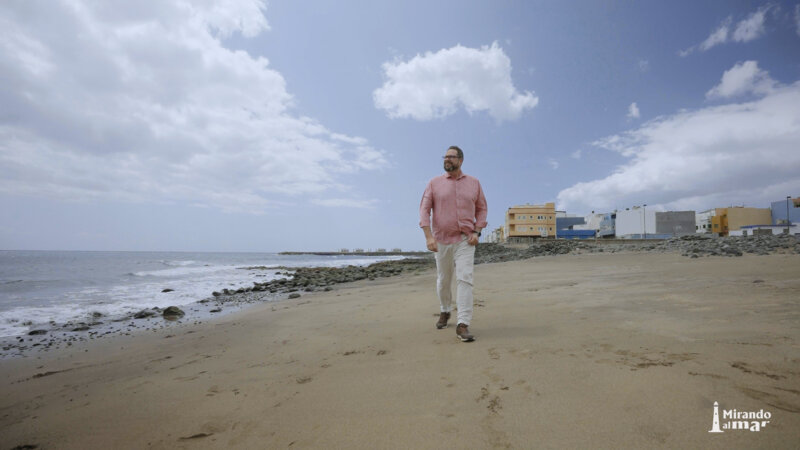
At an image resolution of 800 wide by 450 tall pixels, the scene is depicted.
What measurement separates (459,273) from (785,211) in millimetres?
64283

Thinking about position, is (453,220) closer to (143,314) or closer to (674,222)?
(143,314)

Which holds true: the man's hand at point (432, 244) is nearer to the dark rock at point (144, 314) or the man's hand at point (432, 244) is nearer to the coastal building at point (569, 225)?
the dark rock at point (144, 314)

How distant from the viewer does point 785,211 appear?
45.0 meters

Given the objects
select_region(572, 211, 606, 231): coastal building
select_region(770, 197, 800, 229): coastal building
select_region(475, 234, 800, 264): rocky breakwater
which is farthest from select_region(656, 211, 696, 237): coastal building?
select_region(475, 234, 800, 264): rocky breakwater

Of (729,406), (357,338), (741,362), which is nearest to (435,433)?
(729,406)

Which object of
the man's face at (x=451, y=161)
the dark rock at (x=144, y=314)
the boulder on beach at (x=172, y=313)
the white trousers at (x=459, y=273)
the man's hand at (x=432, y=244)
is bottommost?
the dark rock at (x=144, y=314)

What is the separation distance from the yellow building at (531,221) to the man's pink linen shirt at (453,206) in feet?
161

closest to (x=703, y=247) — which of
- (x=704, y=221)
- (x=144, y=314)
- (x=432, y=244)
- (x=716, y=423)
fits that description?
(x=432, y=244)

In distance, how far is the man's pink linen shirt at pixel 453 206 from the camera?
12.3 feet

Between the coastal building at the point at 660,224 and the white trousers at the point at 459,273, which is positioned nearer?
the white trousers at the point at 459,273

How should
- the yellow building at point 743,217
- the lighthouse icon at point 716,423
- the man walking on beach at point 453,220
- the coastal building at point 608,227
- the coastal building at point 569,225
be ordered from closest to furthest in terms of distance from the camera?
the lighthouse icon at point 716,423 < the man walking on beach at point 453,220 < the yellow building at point 743,217 < the coastal building at point 608,227 < the coastal building at point 569,225

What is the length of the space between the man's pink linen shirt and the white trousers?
0.34ft

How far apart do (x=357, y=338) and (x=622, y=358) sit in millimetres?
2430

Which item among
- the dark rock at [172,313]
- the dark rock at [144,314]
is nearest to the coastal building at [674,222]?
the dark rock at [172,313]
